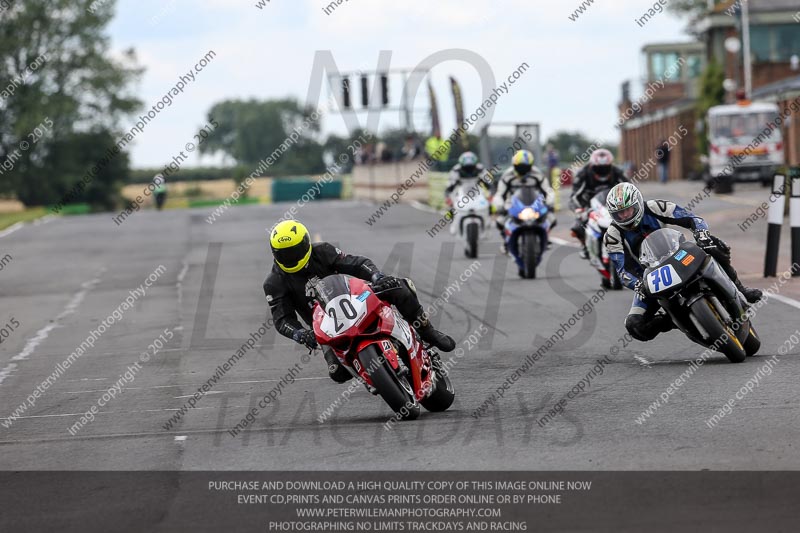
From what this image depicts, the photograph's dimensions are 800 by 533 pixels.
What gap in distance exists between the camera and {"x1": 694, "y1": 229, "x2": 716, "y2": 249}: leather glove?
10.4 metres

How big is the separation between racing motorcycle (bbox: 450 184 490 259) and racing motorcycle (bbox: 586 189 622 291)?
6023mm

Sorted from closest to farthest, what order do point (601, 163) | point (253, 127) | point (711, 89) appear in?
point (601, 163)
point (711, 89)
point (253, 127)

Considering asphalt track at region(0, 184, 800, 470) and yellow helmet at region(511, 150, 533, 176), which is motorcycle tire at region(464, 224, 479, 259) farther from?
yellow helmet at region(511, 150, 533, 176)

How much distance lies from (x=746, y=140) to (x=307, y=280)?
36.5m

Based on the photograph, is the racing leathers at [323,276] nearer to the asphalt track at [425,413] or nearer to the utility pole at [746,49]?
the asphalt track at [425,413]

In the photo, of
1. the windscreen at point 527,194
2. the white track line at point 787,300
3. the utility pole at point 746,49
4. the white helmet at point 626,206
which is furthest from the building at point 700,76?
the white helmet at point 626,206

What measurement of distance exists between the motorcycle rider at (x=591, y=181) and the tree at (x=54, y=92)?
61508mm

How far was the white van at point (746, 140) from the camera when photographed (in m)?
43.0

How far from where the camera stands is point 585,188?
57.1ft

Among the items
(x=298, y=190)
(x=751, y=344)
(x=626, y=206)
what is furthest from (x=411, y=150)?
(x=751, y=344)

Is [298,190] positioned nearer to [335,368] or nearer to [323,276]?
[323,276]

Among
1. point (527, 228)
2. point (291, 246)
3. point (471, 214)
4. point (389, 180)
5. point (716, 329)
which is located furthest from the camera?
point (389, 180)

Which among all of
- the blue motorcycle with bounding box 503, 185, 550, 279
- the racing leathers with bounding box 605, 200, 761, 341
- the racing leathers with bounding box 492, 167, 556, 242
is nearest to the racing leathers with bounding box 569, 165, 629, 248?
the blue motorcycle with bounding box 503, 185, 550, 279
